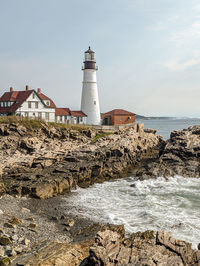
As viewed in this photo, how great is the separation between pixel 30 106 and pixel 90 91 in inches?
449

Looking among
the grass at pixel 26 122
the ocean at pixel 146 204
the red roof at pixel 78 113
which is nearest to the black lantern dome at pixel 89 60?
the red roof at pixel 78 113

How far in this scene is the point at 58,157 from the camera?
1091 inches

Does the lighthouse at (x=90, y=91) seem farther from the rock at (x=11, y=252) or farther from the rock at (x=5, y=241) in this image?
the rock at (x=11, y=252)

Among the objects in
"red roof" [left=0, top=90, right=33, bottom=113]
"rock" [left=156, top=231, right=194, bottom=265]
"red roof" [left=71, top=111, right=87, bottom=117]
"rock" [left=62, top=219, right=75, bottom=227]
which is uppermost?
"red roof" [left=0, top=90, right=33, bottom=113]

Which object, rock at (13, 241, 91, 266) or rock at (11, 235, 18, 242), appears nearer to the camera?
rock at (13, 241, 91, 266)

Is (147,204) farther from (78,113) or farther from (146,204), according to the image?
(78,113)

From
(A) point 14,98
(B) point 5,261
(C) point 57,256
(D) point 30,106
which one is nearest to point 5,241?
(B) point 5,261

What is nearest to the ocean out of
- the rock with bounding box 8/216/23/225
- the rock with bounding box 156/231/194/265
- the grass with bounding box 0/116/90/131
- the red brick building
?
the rock with bounding box 156/231/194/265

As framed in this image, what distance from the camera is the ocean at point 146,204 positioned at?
1537cm

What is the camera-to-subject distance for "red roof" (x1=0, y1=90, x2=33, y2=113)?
41.4m

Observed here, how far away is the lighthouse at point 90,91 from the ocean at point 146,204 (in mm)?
23990

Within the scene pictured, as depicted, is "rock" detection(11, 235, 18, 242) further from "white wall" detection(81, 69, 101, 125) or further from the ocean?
"white wall" detection(81, 69, 101, 125)

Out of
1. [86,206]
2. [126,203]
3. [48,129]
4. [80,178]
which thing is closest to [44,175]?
[80,178]

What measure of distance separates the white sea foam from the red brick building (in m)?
24.4
